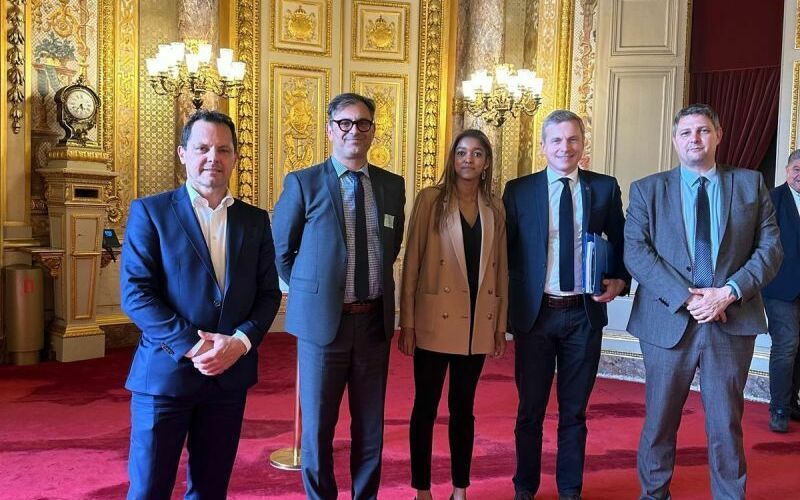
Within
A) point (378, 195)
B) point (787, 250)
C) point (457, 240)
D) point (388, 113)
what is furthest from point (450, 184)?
point (388, 113)

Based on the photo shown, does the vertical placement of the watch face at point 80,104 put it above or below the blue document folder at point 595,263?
above

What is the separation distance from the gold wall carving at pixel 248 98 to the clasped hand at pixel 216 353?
5.50m

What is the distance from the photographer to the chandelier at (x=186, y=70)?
6484mm

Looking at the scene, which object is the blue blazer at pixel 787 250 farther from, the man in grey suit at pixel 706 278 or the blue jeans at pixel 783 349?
the man in grey suit at pixel 706 278

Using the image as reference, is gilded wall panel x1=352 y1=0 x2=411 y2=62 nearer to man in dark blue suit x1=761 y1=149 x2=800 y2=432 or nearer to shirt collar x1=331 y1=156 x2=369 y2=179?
man in dark blue suit x1=761 y1=149 x2=800 y2=432

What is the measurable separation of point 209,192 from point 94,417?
2.89m

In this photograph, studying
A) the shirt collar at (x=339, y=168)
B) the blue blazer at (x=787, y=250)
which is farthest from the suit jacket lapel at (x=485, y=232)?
the blue blazer at (x=787, y=250)

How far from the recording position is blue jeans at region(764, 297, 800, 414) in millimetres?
4641

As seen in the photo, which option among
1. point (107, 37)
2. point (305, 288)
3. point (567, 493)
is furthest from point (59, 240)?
point (567, 493)

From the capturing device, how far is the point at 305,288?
2816 mm

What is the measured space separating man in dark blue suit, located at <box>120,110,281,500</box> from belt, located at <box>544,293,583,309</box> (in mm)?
1302

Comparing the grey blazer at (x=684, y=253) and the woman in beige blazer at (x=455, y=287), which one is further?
the woman in beige blazer at (x=455, y=287)

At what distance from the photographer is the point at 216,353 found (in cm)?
222

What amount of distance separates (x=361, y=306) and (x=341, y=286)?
12 centimetres
